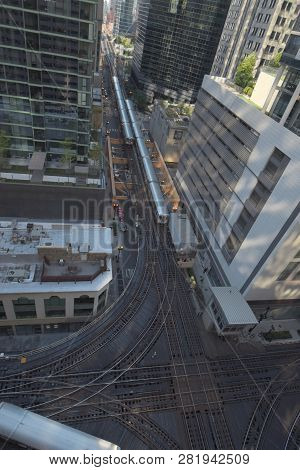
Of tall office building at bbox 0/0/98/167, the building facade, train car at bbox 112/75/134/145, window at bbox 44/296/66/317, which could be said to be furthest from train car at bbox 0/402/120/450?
train car at bbox 112/75/134/145

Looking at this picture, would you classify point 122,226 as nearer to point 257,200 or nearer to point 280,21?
point 257,200

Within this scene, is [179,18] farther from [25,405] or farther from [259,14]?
[25,405]

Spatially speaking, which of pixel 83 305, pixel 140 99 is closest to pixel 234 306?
pixel 83 305

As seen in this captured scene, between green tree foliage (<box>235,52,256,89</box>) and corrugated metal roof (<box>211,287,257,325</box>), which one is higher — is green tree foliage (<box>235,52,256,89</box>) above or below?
above

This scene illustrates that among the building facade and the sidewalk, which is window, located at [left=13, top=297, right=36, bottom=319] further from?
the sidewalk

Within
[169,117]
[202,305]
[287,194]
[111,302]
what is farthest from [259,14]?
[111,302]
